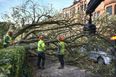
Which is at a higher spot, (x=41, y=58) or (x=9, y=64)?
(x=9, y=64)

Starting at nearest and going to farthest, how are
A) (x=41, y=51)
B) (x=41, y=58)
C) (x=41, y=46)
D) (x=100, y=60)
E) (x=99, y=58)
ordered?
(x=41, y=46) → (x=41, y=51) → (x=41, y=58) → (x=100, y=60) → (x=99, y=58)

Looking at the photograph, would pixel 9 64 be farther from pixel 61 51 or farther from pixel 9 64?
pixel 61 51

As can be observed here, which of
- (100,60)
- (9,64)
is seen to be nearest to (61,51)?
(100,60)

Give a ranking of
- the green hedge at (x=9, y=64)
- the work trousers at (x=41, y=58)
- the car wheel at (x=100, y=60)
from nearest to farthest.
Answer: the green hedge at (x=9, y=64)
the work trousers at (x=41, y=58)
the car wheel at (x=100, y=60)

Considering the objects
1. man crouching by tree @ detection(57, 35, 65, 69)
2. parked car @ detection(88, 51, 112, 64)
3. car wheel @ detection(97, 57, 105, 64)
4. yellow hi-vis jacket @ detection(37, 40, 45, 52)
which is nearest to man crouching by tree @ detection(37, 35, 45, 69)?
yellow hi-vis jacket @ detection(37, 40, 45, 52)

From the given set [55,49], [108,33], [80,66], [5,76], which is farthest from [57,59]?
[5,76]

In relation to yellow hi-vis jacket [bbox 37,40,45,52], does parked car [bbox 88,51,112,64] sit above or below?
below

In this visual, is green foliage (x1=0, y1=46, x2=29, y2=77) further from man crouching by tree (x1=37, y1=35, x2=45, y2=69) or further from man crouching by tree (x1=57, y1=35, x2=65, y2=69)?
man crouching by tree (x1=57, y1=35, x2=65, y2=69)

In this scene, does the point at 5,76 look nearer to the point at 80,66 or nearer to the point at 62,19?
the point at 80,66

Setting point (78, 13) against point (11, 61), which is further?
point (78, 13)

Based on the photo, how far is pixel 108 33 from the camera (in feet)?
63.6

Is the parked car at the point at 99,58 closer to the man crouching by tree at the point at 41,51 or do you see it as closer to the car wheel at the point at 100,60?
the car wheel at the point at 100,60

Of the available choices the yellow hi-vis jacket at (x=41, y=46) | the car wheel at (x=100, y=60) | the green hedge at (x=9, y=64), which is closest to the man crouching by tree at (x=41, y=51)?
the yellow hi-vis jacket at (x=41, y=46)

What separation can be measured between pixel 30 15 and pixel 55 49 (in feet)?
11.9
